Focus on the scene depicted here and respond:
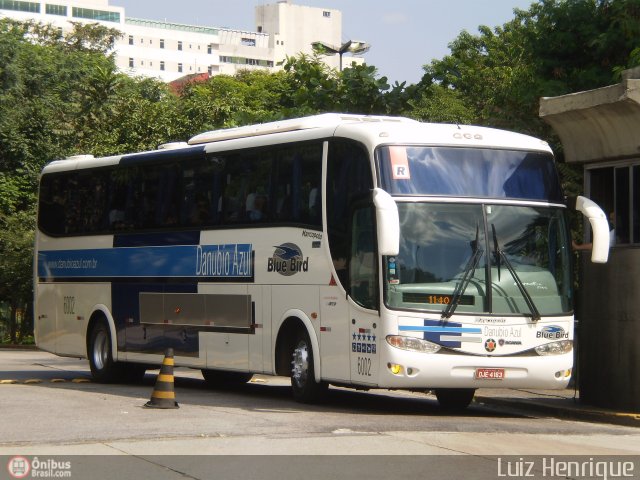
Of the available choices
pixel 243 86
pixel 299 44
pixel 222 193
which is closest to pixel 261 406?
pixel 222 193

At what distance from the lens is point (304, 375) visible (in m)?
17.2

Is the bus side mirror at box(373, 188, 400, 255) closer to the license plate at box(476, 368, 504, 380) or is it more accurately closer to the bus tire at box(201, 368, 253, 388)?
the license plate at box(476, 368, 504, 380)

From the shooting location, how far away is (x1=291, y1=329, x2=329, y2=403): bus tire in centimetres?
1711

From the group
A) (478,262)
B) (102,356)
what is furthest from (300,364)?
(102,356)

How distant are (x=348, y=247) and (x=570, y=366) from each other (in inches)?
124

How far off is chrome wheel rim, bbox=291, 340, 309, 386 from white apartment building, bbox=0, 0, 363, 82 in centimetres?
15907

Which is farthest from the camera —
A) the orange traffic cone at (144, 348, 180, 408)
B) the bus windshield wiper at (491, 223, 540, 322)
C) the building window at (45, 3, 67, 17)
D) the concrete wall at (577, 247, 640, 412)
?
the building window at (45, 3, 67, 17)

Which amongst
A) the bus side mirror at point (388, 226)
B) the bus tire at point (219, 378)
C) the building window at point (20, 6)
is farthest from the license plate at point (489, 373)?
the building window at point (20, 6)

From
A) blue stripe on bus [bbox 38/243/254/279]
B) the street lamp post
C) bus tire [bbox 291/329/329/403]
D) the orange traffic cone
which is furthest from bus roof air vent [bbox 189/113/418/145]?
the street lamp post

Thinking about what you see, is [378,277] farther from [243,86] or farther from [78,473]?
[243,86]

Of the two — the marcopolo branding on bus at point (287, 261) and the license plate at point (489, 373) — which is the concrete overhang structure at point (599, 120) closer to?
the license plate at point (489, 373)

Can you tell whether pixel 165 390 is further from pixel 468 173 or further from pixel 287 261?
pixel 468 173

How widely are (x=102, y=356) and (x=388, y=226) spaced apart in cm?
928

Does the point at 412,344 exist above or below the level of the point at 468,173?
below
